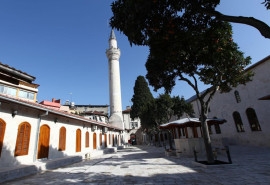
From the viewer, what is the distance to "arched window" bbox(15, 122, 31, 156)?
8.02 m

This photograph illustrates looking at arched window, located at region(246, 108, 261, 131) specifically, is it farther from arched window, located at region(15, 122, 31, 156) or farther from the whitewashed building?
arched window, located at region(15, 122, 31, 156)

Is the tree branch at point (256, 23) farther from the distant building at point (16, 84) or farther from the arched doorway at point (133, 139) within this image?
the arched doorway at point (133, 139)

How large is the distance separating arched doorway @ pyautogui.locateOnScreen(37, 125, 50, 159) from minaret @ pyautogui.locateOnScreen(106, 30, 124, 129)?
2605cm

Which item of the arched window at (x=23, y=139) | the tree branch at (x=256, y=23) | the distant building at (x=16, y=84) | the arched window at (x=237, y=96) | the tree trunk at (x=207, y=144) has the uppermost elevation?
the distant building at (x=16, y=84)

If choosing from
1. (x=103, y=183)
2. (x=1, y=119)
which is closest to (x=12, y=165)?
(x=1, y=119)

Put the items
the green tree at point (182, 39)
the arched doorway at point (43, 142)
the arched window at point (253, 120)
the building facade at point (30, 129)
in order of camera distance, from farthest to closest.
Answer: the arched window at point (253, 120)
the arched doorway at point (43, 142)
the building facade at point (30, 129)
the green tree at point (182, 39)

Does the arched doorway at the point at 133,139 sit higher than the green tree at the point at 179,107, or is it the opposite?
the green tree at the point at 179,107

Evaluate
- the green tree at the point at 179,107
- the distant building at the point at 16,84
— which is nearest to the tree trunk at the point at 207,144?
the green tree at the point at 179,107

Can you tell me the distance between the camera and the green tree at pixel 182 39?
4.99 metres

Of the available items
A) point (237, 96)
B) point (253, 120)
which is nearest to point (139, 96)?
point (237, 96)

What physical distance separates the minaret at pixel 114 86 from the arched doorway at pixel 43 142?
26047 millimetres

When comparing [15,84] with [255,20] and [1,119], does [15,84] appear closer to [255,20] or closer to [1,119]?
[1,119]

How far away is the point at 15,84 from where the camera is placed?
51.0ft

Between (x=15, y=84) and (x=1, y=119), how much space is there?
33.5 ft
